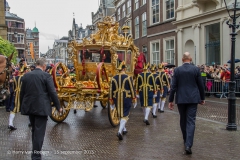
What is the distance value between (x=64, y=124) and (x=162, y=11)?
20441 mm

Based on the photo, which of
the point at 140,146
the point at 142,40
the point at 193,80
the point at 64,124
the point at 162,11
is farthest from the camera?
the point at 142,40

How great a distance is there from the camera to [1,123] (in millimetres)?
10453

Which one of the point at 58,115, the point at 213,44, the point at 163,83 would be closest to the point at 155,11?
the point at 213,44

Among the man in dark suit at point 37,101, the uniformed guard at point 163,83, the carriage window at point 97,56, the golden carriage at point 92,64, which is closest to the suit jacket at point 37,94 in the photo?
the man in dark suit at point 37,101

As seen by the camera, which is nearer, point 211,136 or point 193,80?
point 193,80

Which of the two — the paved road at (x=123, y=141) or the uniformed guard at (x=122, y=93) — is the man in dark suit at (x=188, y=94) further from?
the uniformed guard at (x=122, y=93)

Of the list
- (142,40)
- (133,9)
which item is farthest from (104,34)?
(133,9)

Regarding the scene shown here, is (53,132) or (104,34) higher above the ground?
(104,34)

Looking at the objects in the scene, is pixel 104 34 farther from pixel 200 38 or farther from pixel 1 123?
pixel 200 38

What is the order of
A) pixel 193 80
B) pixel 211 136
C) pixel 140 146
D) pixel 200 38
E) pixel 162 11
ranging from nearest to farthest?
1. pixel 193 80
2. pixel 140 146
3. pixel 211 136
4. pixel 200 38
5. pixel 162 11

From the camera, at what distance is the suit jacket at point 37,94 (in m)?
5.92

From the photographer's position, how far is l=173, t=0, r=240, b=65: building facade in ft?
66.4

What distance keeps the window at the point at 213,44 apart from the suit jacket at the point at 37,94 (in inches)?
672

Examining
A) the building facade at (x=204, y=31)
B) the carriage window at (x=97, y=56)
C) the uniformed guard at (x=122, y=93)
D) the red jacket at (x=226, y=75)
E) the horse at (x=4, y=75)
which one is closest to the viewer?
the horse at (x=4, y=75)
